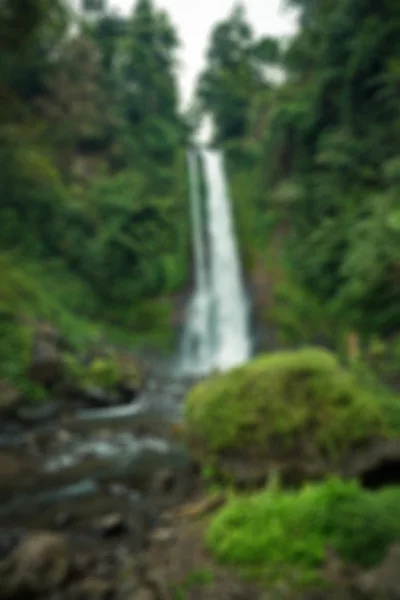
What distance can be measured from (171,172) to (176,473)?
23.3m

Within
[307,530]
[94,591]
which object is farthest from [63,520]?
[307,530]

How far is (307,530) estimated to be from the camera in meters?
3.91

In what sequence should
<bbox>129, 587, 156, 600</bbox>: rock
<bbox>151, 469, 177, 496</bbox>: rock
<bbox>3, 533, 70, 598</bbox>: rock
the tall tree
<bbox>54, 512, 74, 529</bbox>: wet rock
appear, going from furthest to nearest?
the tall tree < <bbox>151, 469, 177, 496</bbox>: rock < <bbox>54, 512, 74, 529</bbox>: wet rock < <bbox>3, 533, 70, 598</bbox>: rock < <bbox>129, 587, 156, 600</bbox>: rock

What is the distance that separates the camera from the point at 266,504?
169 inches

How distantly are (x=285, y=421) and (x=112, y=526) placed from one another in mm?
2294

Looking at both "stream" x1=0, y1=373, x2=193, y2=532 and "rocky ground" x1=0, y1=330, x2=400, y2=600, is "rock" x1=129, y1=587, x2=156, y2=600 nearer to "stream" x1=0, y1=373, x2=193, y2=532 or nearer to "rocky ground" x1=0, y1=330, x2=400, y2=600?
"rocky ground" x1=0, y1=330, x2=400, y2=600

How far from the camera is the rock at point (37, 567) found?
3.90m

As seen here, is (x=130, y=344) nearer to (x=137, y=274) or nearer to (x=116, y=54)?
(x=137, y=274)

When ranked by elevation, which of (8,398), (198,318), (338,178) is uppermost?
(338,178)

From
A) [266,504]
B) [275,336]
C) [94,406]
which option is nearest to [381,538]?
[266,504]

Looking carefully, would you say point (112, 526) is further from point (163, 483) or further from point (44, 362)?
point (44, 362)

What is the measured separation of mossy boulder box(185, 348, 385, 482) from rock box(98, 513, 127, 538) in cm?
130

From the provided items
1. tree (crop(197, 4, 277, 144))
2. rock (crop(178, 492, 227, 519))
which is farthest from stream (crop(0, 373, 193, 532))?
tree (crop(197, 4, 277, 144))

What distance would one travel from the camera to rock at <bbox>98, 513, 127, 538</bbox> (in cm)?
516
